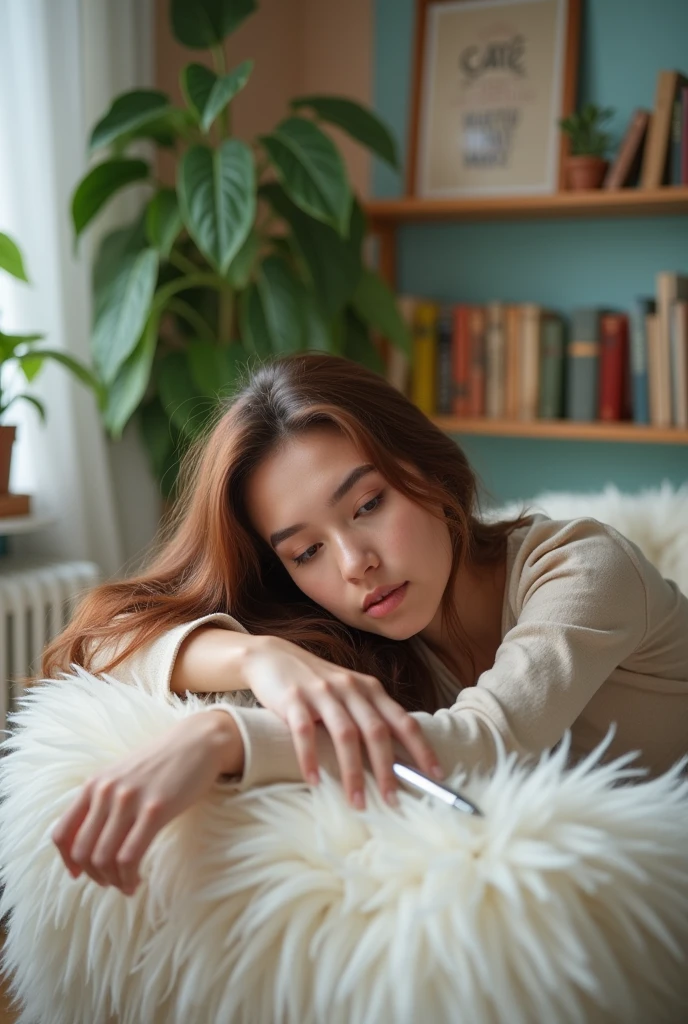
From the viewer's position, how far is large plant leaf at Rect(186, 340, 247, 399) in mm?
2359

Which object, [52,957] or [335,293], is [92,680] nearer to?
[52,957]

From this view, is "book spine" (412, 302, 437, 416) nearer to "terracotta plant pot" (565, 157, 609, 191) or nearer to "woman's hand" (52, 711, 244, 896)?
"terracotta plant pot" (565, 157, 609, 191)

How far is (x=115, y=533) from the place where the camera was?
252 centimetres

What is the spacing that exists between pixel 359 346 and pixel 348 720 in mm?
1998

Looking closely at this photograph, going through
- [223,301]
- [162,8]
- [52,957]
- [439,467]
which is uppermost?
[162,8]

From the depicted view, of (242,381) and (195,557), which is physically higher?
(242,381)

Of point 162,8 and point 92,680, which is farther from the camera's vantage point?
point 162,8

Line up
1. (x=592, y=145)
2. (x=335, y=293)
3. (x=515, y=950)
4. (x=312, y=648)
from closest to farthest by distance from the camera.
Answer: (x=515, y=950) → (x=312, y=648) → (x=335, y=293) → (x=592, y=145)

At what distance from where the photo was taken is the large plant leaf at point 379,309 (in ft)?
8.71

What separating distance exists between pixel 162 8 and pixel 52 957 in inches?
100

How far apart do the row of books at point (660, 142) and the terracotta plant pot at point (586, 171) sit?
0.03 meters

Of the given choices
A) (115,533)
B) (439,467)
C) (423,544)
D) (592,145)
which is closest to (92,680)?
(423,544)

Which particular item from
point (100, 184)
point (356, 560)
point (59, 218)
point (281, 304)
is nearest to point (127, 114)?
point (100, 184)

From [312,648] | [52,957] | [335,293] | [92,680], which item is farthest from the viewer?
[335,293]
